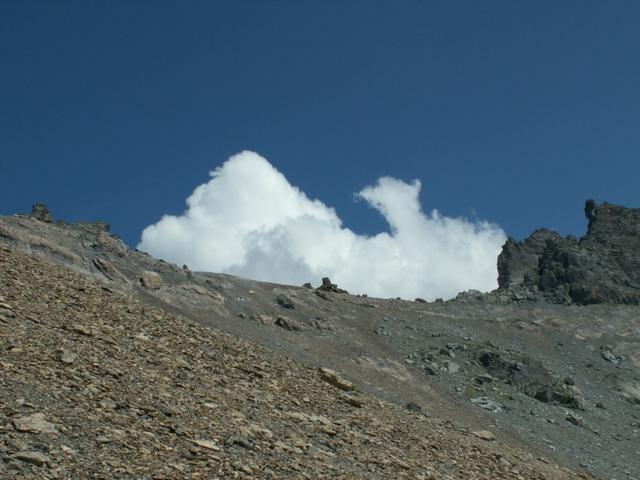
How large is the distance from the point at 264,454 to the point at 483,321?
44.6 metres

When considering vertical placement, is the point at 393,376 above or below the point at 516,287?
below

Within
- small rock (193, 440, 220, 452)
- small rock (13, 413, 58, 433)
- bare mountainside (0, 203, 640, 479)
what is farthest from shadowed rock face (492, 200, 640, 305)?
small rock (13, 413, 58, 433)

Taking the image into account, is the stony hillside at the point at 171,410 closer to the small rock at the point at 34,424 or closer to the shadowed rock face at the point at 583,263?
the small rock at the point at 34,424

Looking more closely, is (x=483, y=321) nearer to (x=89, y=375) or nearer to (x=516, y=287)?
(x=516, y=287)

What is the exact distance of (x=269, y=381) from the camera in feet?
71.4

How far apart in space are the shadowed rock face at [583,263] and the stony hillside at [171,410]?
49419 millimetres

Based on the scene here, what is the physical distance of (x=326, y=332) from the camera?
42.1 meters

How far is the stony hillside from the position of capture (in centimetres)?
1305

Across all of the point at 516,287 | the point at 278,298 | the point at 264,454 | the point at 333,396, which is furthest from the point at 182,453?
the point at 516,287

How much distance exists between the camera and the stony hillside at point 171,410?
514 inches

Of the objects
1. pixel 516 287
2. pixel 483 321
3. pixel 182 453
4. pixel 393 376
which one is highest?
pixel 516 287

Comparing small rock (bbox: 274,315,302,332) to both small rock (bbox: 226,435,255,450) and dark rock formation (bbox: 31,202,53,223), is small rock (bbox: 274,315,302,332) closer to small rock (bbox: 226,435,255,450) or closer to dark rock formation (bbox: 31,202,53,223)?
dark rock formation (bbox: 31,202,53,223)

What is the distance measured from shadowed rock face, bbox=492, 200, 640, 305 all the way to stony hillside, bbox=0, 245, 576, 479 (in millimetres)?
49419

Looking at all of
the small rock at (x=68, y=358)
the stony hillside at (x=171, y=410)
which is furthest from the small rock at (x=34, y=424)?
the small rock at (x=68, y=358)
